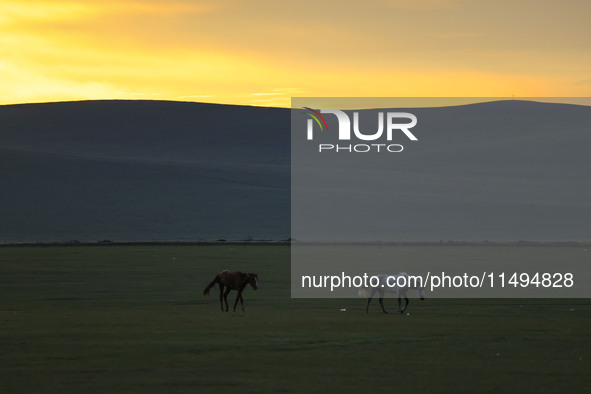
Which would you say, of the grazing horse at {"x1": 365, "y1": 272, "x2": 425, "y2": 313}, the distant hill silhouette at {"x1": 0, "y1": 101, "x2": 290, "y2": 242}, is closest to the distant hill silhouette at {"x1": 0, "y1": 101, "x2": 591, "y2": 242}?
the distant hill silhouette at {"x1": 0, "y1": 101, "x2": 290, "y2": 242}

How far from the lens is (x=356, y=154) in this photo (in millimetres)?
124250

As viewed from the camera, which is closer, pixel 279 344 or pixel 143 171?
pixel 279 344

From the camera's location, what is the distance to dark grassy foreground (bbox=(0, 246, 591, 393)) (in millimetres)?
14930

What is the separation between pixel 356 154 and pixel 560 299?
93050mm

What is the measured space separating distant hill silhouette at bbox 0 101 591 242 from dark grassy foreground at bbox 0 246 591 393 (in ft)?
155

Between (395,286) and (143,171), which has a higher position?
(143,171)

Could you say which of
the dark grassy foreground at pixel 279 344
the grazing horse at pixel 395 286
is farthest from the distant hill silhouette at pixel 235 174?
the grazing horse at pixel 395 286

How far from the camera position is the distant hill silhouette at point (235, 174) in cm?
8256

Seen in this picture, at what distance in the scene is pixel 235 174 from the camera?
109625 mm

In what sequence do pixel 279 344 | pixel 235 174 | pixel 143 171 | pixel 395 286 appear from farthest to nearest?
pixel 235 174 < pixel 143 171 < pixel 395 286 < pixel 279 344

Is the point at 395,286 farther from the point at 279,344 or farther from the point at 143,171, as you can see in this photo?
the point at 143,171

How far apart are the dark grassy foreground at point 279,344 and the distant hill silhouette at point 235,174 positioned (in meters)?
47.3

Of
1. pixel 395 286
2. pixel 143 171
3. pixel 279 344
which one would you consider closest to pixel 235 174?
pixel 143 171

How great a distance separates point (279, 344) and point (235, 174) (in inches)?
3575
